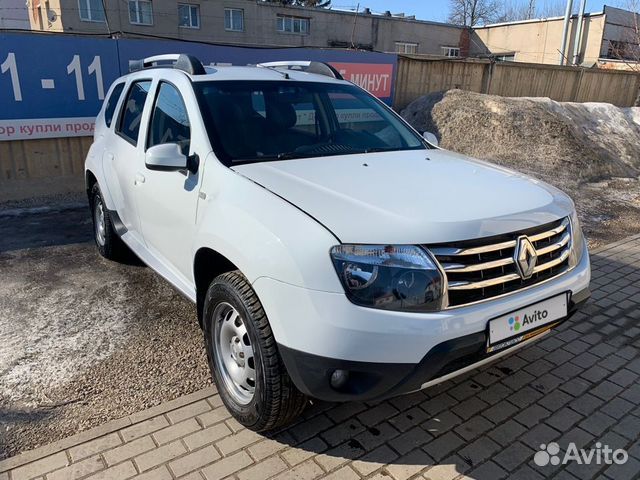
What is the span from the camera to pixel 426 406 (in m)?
3.00

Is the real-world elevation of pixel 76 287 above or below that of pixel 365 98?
below

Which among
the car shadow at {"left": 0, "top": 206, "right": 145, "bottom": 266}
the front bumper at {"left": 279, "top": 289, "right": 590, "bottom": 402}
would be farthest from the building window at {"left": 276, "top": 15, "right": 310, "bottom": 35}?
the front bumper at {"left": 279, "top": 289, "right": 590, "bottom": 402}

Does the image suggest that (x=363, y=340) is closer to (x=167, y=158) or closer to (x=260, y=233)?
(x=260, y=233)

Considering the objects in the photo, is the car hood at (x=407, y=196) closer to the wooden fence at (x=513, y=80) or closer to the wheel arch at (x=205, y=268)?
the wheel arch at (x=205, y=268)

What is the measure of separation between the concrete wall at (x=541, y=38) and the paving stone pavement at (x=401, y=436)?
33.9m

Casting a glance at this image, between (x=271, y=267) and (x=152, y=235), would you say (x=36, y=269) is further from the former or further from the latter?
(x=271, y=267)

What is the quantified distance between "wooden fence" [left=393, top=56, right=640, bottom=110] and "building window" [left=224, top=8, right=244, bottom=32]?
83.3 ft

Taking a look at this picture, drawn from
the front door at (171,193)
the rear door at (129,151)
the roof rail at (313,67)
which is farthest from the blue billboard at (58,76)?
the front door at (171,193)

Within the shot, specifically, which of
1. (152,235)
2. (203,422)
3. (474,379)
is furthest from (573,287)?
(152,235)

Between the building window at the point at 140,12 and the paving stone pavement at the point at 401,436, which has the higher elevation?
the building window at the point at 140,12

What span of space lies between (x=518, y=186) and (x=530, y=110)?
28.7ft

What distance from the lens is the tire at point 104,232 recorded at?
4.81m

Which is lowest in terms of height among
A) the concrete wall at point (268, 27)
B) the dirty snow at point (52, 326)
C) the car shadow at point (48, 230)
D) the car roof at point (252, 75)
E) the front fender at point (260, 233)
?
the car shadow at point (48, 230)

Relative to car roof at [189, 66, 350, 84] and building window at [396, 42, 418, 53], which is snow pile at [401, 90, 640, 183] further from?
building window at [396, 42, 418, 53]
